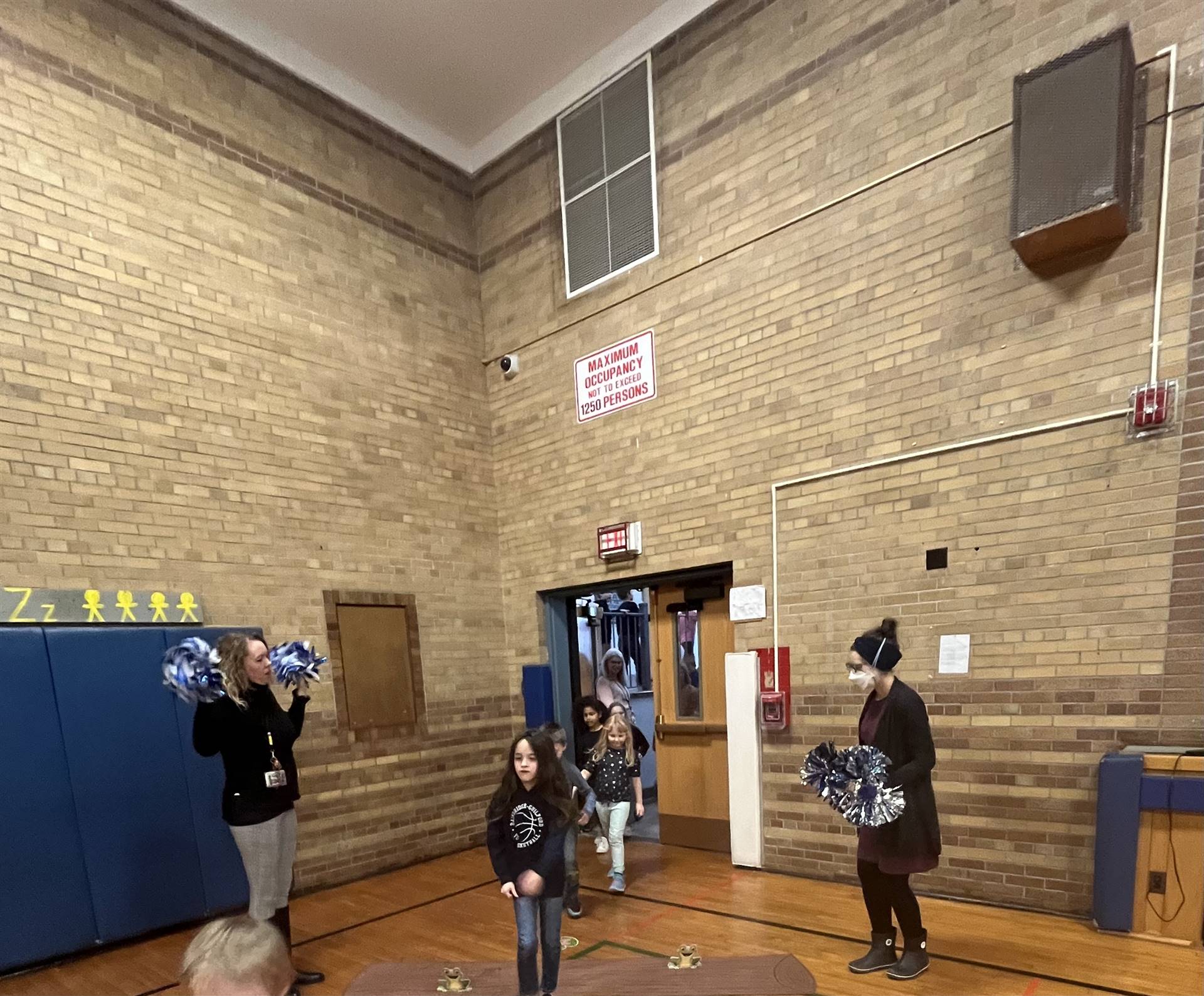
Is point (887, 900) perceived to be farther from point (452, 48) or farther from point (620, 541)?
point (452, 48)

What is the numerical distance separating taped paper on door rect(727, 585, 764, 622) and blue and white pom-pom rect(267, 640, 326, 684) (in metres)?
2.83

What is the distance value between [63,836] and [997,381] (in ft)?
19.4

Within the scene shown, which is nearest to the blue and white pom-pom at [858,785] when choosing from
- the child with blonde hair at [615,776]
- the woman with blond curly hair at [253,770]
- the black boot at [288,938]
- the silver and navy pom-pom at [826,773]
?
the silver and navy pom-pom at [826,773]

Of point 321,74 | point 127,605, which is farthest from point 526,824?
point 321,74

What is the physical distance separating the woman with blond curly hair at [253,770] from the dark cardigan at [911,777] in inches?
112

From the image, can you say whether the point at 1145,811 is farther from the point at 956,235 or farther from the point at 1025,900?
the point at 956,235

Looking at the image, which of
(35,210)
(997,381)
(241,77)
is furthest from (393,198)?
(997,381)

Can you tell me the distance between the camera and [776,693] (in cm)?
485

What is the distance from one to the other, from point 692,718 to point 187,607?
381cm

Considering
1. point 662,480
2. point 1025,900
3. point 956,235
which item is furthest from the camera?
point 662,480

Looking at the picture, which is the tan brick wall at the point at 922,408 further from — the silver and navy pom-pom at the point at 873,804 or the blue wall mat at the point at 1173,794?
the silver and navy pom-pom at the point at 873,804

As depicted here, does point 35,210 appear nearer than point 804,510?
Yes

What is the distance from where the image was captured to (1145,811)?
3.44 meters

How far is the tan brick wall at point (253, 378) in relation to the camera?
435 centimetres
